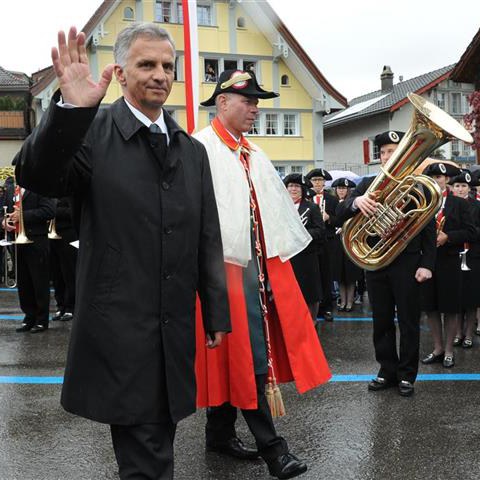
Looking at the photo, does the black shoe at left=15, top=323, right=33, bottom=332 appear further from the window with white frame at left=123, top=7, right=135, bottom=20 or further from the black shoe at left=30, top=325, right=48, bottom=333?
the window with white frame at left=123, top=7, right=135, bottom=20

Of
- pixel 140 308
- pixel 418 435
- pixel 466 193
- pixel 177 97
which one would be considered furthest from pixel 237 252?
pixel 177 97

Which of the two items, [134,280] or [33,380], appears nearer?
[134,280]

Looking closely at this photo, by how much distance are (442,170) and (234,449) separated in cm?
392

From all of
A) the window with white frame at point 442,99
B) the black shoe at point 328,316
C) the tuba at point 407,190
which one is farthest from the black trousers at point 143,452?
the window with white frame at point 442,99

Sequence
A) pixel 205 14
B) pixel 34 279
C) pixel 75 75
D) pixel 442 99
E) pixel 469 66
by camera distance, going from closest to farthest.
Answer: pixel 75 75 → pixel 34 279 → pixel 469 66 → pixel 205 14 → pixel 442 99

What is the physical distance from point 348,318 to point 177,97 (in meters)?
21.5

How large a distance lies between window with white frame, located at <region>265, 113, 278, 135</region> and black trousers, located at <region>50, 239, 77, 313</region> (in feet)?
75.3

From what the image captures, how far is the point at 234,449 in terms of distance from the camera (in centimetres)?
393

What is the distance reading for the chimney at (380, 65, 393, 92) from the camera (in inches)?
1598

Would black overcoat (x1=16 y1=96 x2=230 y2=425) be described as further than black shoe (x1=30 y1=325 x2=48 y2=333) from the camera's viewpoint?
No

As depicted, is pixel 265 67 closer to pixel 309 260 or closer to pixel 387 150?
pixel 309 260

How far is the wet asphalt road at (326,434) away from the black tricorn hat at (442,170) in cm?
192

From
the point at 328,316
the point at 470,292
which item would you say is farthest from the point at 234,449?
the point at 328,316

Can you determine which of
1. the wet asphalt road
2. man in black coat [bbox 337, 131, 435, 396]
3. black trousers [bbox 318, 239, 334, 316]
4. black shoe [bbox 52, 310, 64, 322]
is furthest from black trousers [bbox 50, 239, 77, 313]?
man in black coat [bbox 337, 131, 435, 396]
